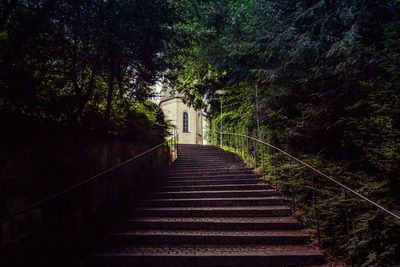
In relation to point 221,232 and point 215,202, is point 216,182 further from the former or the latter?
point 221,232

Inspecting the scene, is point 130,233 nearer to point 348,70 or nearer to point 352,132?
point 352,132

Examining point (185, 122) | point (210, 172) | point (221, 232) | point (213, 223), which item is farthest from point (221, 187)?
point (185, 122)

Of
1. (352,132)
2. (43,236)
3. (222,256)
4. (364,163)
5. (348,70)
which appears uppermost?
(348,70)

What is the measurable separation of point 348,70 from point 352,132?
96cm

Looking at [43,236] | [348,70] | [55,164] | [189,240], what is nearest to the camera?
[43,236]

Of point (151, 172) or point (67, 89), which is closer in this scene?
point (67, 89)

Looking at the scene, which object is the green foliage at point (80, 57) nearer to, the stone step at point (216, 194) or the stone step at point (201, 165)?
the stone step at point (216, 194)

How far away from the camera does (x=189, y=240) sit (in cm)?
297

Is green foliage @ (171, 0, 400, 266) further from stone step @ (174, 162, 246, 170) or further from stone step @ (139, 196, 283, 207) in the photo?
stone step @ (174, 162, 246, 170)

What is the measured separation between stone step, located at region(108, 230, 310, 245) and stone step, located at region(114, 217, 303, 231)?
0.37 feet

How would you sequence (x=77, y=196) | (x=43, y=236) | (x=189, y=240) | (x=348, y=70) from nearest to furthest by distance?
1. (x=43, y=236)
2. (x=77, y=196)
3. (x=189, y=240)
4. (x=348, y=70)

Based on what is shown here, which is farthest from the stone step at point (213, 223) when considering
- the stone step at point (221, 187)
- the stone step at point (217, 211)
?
the stone step at point (221, 187)

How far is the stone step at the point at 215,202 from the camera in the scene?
3.92m

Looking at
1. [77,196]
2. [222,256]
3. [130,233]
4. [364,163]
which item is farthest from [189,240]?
[364,163]
